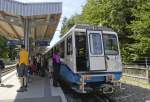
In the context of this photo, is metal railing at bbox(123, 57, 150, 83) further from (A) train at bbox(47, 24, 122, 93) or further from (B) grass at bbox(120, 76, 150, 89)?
(A) train at bbox(47, 24, 122, 93)

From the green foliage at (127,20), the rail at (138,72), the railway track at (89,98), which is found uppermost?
the green foliage at (127,20)

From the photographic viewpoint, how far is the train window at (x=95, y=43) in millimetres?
16234

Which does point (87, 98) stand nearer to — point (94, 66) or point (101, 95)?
point (101, 95)

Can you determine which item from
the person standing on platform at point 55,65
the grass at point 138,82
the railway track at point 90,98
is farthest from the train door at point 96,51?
the grass at point 138,82

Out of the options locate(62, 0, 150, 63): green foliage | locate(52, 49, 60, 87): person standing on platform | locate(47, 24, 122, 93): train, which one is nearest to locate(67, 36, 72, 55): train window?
locate(47, 24, 122, 93): train

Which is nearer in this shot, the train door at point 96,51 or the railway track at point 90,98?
the train door at point 96,51

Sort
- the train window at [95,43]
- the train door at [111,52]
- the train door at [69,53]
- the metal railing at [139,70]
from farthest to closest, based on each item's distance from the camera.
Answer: the metal railing at [139,70] < the train door at [69,53] < the train door at [111,52] < the train window at [95,43]

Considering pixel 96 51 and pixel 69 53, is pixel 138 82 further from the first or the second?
pixel 96 51

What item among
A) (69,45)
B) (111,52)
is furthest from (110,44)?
(69,45)

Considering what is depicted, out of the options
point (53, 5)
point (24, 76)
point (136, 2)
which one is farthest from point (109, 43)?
point (136, 2)

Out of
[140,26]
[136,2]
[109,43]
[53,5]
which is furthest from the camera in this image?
Answer: [136,2]

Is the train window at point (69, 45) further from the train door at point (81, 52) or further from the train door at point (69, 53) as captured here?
the train door at point (81, 52)

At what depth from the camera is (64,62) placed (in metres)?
18.9

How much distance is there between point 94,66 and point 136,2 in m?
18.5
